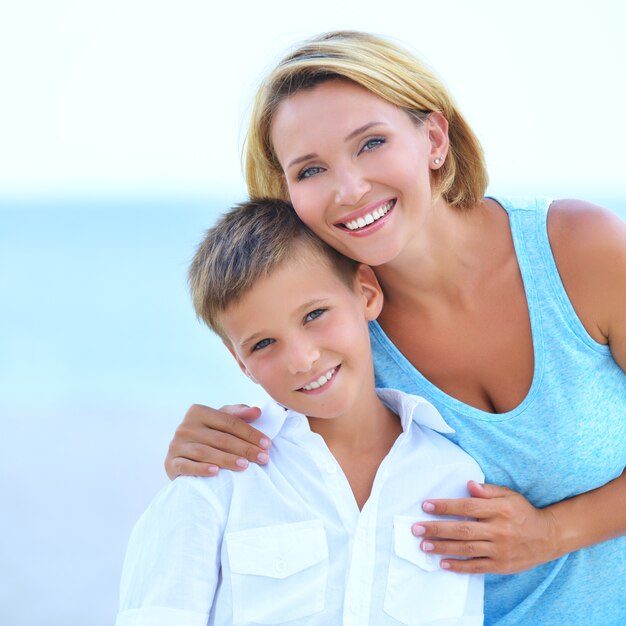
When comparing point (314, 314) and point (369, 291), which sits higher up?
point (369, 291)

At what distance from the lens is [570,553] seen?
2.13 m

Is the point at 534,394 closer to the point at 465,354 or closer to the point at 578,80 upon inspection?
the point at 465,354

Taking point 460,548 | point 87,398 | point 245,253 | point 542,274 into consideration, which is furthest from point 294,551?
point 87,398

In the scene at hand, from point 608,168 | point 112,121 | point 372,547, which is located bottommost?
point 372,547

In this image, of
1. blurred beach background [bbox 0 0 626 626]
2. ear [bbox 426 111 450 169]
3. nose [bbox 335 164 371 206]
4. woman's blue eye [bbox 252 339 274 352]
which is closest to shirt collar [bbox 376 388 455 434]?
woman's blue eye [bbox 252 339 274 352]

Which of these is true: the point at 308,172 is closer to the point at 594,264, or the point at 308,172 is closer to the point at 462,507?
A: the point at 594,264

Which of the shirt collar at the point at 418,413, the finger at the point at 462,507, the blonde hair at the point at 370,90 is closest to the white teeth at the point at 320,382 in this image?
the shirt collar at the point at 418,413

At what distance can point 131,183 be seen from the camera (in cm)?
2250

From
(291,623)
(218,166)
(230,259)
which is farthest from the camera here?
(218,166)

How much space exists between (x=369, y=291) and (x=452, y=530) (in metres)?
0.58

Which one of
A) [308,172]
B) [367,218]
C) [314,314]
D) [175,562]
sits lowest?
[175,562]

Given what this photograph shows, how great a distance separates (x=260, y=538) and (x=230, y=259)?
1.91 feet

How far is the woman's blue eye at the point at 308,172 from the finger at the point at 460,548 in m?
0.82

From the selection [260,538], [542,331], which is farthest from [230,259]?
[542,331]
